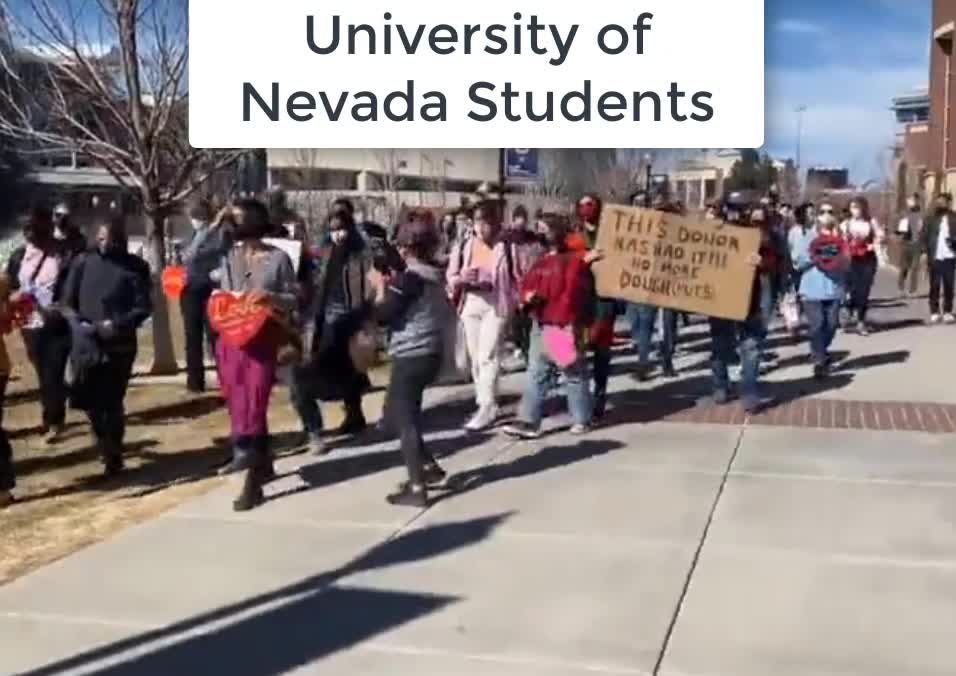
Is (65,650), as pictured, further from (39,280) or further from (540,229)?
(540,229)

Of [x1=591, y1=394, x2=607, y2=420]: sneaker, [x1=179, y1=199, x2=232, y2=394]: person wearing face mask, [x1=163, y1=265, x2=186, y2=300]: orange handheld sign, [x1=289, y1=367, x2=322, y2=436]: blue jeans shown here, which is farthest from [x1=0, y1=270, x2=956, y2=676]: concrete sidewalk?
[x1=163, y1=265, x2=186, y2=300]: orange handheld sign

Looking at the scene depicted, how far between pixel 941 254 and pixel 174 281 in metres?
10.0

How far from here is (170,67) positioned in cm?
1404

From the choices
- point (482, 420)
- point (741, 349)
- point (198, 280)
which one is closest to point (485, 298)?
point (482, 420)

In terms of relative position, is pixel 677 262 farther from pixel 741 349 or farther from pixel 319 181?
pixel 319 181

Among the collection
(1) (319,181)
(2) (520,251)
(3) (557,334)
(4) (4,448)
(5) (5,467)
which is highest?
(1) (319,181)

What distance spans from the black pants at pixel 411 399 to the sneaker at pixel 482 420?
7.46ft

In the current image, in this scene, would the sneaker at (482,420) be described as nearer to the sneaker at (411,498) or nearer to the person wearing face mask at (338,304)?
the person wearing face mask at (338,304)

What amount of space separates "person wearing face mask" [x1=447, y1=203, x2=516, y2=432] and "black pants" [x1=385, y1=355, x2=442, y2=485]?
7.49 ft

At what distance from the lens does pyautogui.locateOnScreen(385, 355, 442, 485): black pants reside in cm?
776

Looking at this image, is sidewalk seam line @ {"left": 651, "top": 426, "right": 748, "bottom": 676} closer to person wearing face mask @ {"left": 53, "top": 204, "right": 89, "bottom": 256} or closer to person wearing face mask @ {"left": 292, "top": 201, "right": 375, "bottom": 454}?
person wearing face mask @ {"left": 292, "top": 201, "right": 375, "bottom": 454}

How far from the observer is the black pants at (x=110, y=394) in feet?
28.3

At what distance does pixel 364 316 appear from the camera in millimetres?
9578

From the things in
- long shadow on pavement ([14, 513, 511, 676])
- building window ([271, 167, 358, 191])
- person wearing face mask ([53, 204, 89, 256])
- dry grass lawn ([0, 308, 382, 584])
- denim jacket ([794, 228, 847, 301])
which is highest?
building window ([271, 167, 358, 191])
